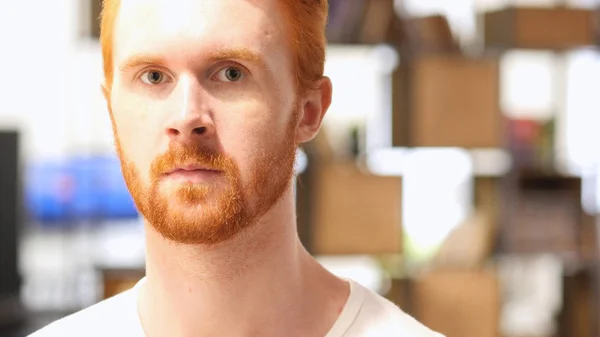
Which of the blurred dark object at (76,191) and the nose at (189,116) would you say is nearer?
the nose at (189,116)

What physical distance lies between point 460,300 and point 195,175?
2.59 metres

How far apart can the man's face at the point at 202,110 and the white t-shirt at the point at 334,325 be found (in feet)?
0.56

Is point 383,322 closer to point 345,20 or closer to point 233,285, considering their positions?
point 233,285

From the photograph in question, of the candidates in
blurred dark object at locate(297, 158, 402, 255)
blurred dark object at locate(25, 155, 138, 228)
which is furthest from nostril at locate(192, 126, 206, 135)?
blurred dark object at locate(25, 155, 138, 228)

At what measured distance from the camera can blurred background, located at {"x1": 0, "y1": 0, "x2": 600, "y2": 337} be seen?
3.33 m

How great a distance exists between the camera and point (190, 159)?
89cm

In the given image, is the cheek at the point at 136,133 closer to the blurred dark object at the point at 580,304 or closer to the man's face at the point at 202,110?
the man's face at the point at 202,110

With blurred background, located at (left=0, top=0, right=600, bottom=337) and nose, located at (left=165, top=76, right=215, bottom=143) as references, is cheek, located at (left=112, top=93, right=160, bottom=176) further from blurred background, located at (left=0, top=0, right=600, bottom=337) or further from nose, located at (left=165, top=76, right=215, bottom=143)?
blurred background, located at (left=0, top=0, right=600, bottom=337)

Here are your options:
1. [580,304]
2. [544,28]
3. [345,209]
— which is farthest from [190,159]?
[580,304]

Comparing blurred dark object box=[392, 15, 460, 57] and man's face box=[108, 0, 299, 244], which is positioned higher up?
blurred dark object box=[392, 15, 460, 57]

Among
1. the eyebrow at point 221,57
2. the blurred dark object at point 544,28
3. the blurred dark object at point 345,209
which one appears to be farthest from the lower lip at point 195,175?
the blurred dark object at point 544,28

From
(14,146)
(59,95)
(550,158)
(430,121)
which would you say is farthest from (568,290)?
(59,95)

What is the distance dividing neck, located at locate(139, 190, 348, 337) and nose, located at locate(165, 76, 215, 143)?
0.37 feet

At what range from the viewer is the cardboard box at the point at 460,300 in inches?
132
